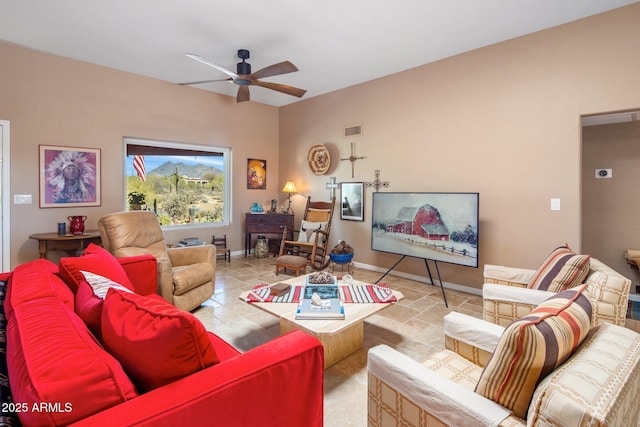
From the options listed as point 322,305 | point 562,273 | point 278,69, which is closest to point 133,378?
point 322,305

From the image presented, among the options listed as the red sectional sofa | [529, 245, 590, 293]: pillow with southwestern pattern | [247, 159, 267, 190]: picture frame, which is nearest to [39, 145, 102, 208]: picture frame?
[247, 159, 267, 190]: picture frame

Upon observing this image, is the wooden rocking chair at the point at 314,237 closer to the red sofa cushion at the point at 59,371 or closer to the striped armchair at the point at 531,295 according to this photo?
the striped armchair at the point at 531,295

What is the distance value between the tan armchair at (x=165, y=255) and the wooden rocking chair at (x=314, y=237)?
171 centimetres

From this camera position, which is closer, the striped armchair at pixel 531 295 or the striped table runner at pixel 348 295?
the striped armchair at pixel 531 295

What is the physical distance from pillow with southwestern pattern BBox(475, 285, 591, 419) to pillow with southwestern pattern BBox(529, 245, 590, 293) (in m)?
1.19

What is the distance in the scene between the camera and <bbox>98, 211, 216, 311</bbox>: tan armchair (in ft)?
9.91

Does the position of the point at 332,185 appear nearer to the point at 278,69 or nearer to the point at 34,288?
the point at 278,69

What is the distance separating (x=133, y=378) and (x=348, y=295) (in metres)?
1.79

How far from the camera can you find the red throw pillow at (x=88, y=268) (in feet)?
5.65

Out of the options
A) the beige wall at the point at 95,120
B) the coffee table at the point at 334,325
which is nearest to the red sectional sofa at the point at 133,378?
the coffee table at the point at 334,325

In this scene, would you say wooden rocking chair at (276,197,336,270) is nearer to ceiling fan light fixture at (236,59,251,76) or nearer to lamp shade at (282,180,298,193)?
lamp shade at (282,180,298,193)

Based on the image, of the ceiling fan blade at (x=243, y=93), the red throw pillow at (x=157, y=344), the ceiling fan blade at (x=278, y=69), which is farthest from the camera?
the ceiling fan blade at (x=243, y=93)

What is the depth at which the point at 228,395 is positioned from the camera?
3.02ft

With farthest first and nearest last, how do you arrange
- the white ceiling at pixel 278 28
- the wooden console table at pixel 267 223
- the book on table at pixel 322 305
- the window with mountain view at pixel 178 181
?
the wooden console table at pixel 267 223, the window with mountain view at pixel 178 181, the white ceiling at pixel 278 28, the book on table at pixel 322 305
